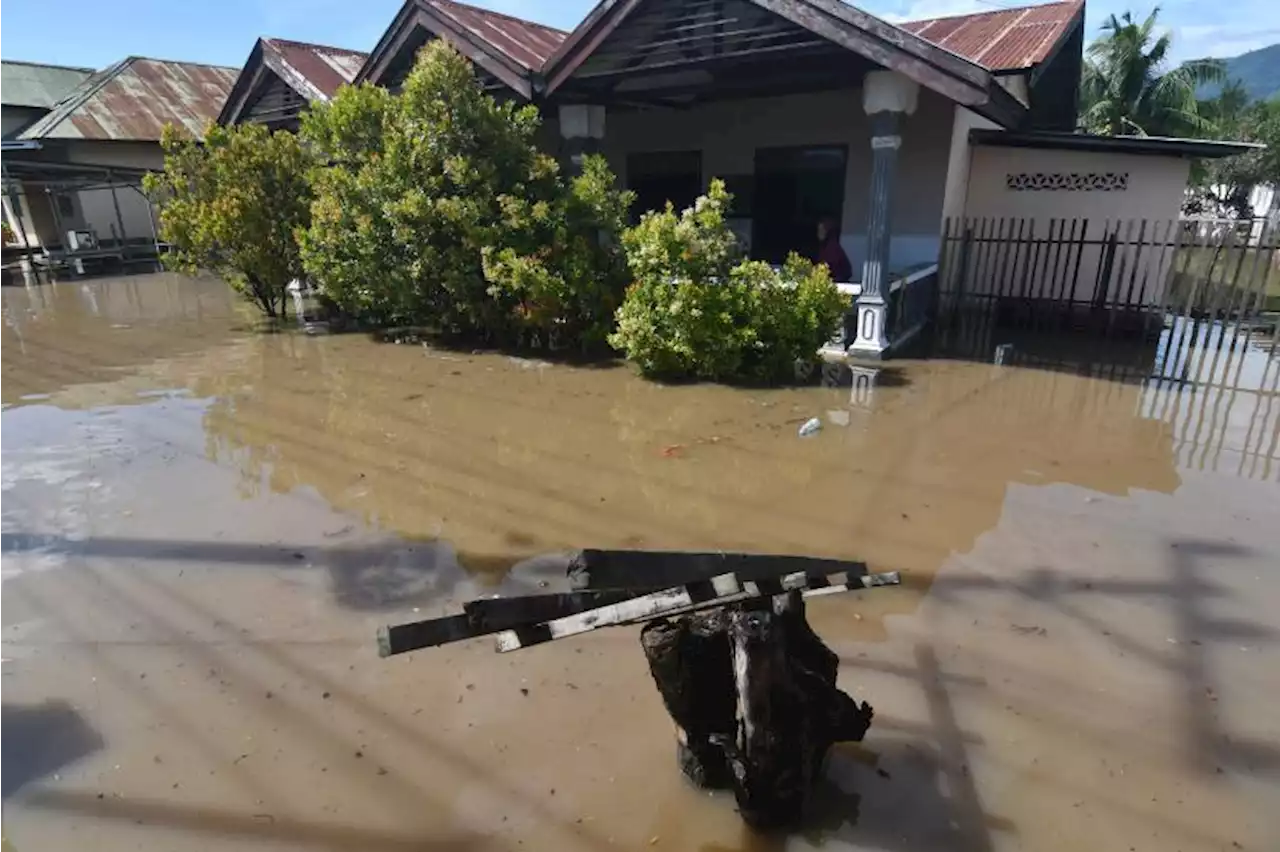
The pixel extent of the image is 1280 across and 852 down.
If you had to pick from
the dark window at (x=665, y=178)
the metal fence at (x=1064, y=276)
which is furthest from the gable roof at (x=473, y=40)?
the metal fence at (x=1064, y=276)

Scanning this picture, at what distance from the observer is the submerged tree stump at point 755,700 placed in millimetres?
2346

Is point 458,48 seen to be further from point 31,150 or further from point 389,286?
point 31,150

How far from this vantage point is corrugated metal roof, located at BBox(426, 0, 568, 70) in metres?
10.7

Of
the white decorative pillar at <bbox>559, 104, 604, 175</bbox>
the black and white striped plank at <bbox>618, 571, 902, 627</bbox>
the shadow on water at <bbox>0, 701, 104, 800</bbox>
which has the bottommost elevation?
the shadow on water at <bbox>0, 701, 104, 800</bbox>

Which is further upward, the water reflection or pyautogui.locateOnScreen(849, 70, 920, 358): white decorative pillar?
pyautogui.locateOnScreen(849, 70, 920, 358): white decorative pillar

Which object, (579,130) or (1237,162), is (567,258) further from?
(1237,162)

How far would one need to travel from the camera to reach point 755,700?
7.68 ft

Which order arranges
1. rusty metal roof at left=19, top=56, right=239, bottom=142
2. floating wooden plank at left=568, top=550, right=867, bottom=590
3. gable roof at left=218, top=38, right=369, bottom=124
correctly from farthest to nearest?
rusty metal roof at left=19, top=56, right=239, bottom=142, gable roof at left=218, top=38, right=369, bottom=124, floating wooden plank at left=568, top=550, right=867, bottom=590

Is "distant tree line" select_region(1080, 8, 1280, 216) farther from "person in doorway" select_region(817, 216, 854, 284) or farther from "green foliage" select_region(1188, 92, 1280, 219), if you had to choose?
"person in doorway" select_region(817, 216, 854, 284)

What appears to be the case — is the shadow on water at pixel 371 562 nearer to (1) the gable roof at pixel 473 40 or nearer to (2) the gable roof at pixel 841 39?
(2) the gable roof at pixel 841 39

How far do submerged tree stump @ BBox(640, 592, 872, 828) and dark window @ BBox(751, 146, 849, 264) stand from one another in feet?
34.4

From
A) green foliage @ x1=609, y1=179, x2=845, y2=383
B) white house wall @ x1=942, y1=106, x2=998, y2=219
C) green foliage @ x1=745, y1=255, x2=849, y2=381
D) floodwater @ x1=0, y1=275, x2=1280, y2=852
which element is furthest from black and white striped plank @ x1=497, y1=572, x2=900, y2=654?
white house wall @ x1=942, y1=106, x2=998, y2=219

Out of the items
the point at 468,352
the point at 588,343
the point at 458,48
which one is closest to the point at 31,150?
the point at 458,48

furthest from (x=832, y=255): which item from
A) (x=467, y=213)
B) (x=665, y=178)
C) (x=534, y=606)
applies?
(x=534, y=606)
